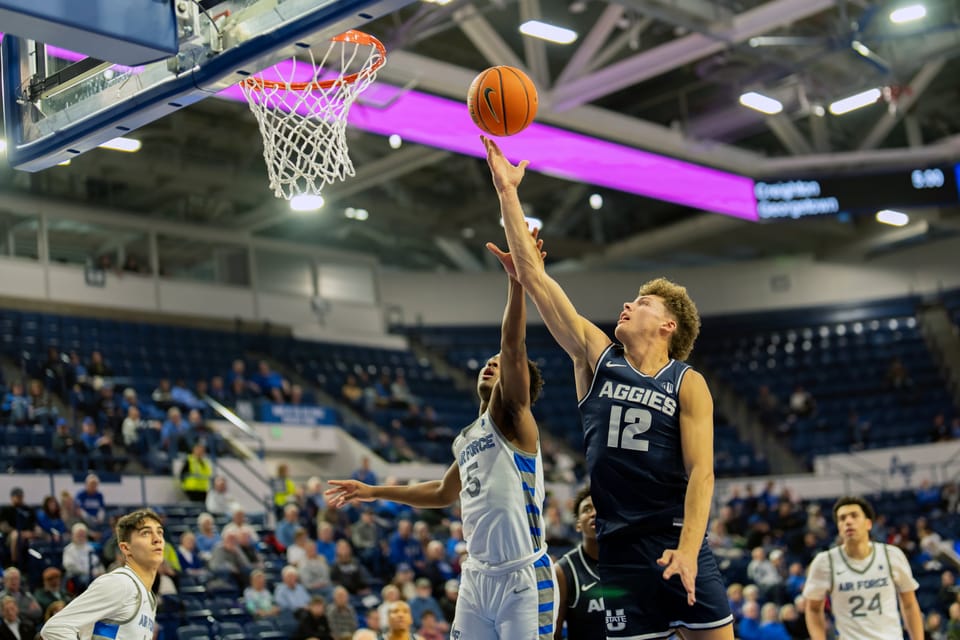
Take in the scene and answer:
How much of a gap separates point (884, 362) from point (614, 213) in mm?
6689

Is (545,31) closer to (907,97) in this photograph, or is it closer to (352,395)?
(907,97)

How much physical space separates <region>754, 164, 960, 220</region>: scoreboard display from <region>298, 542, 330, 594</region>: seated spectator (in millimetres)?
10281

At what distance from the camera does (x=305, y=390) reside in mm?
22547

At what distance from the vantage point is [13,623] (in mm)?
10078

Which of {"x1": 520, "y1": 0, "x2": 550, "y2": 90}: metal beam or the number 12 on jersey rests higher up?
{"x1": 520, "y1": 0, "x2": 550, "y2": 90}: metal beam

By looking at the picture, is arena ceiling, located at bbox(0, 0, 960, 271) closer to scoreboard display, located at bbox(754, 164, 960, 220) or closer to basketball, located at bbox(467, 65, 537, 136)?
scoreboard display, located at bbox(754, 164, 960, 220)

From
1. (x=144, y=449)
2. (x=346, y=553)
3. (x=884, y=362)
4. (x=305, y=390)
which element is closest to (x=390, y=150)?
(x=305, y=390)

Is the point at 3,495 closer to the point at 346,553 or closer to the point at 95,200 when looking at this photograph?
the point at 346,553

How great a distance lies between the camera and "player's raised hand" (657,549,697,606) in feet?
11.7

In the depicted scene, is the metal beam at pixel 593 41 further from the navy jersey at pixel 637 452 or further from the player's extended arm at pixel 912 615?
the navy jersey at pixel 637 452

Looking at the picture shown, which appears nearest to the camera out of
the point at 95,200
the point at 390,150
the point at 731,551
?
→ the point at 731,551

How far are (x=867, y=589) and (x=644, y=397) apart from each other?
3.74 metres

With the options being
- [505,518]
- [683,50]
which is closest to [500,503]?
[505,518]

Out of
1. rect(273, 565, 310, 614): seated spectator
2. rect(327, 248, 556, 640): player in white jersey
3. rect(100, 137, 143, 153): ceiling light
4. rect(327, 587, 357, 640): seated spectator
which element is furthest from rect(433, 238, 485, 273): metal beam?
rect(327, 248, 556, 640): player in white jersey
